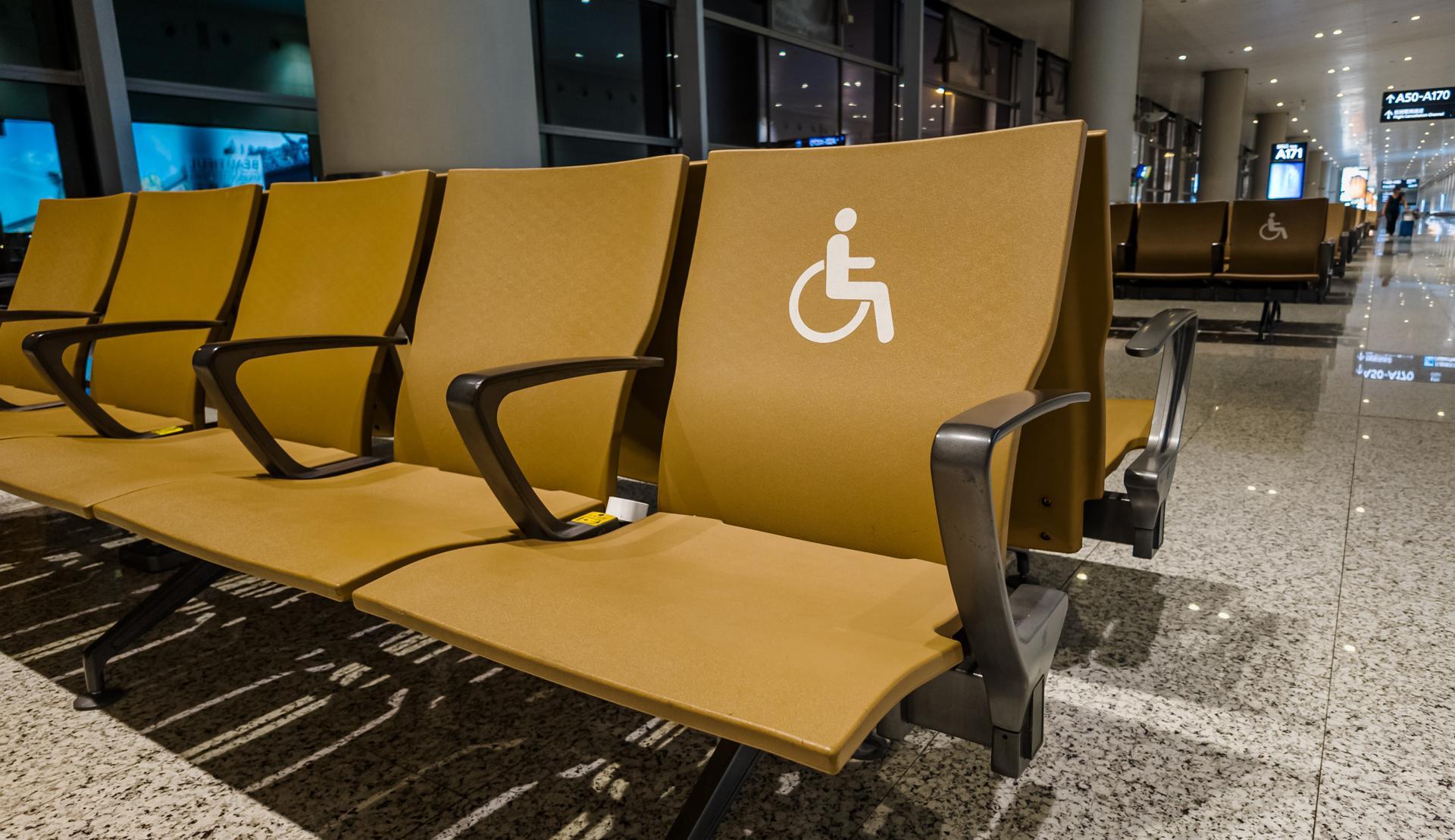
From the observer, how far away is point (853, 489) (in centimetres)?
113

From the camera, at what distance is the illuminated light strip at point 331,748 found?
124cm

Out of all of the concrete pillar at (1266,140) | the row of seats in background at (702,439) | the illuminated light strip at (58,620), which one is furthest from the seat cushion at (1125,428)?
the concrete pillar at (1266,140)

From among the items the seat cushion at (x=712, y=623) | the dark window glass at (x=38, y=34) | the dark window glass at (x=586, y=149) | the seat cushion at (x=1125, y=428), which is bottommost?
the seat cushion at (x=712, y=623)

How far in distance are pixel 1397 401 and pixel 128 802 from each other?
4267 mm

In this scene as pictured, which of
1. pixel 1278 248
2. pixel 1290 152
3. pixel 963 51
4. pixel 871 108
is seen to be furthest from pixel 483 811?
pixel 1290 152

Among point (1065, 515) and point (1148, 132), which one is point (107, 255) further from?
Result: point (1148, 132)

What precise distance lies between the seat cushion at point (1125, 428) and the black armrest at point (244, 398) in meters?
1.27

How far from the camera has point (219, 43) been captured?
4.72m

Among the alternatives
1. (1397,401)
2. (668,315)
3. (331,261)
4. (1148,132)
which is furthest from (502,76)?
(1148,132)

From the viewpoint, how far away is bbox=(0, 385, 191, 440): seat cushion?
1872 mm

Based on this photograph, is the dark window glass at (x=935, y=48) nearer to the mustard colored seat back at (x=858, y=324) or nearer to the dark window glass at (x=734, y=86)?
the dark window glass at (x=734, y=86)

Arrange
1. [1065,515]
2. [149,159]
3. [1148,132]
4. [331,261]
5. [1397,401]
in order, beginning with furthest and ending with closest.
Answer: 1. [1148,132]
2. [149,159]
3. [1397,401]
4. [331,261]
5. [1065,515]

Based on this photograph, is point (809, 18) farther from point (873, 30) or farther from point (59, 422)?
point (59, 422)

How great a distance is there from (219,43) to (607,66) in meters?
2.88
